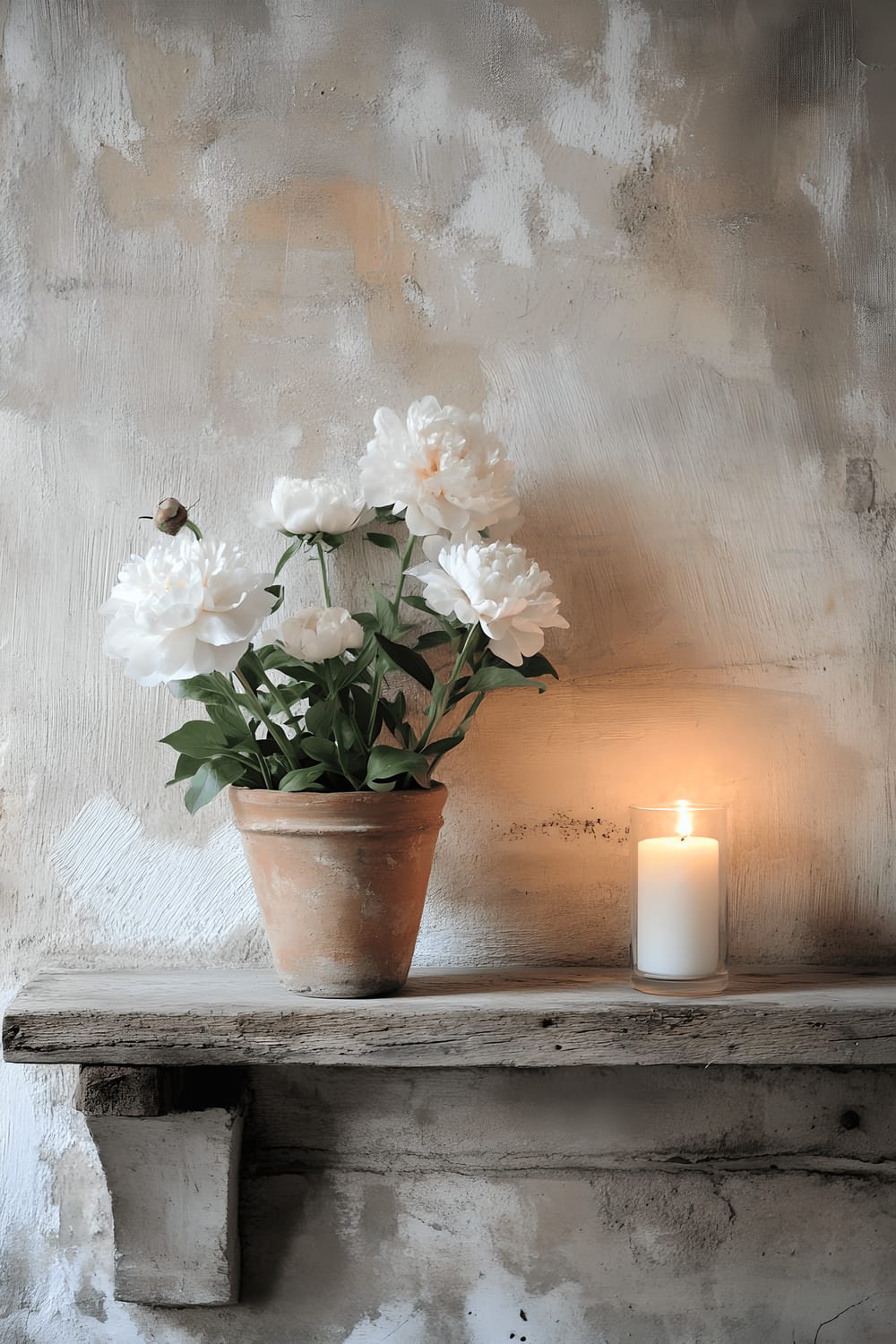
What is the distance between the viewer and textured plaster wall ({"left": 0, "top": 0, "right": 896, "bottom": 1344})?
0.87m

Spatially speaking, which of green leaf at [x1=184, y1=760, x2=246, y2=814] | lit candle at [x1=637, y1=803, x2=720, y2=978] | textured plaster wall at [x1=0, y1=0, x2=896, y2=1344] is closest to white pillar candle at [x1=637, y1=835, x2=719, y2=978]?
lit candle at [x1=637, y1=803, x2=720, y2=978]

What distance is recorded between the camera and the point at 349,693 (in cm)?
77

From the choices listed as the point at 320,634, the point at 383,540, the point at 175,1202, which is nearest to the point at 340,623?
the point at 320,634

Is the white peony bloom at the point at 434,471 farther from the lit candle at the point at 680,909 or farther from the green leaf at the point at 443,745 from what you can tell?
the lit candle at the point at 680,909

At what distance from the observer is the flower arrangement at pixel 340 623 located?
670 mm

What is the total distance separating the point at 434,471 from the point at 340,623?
127mm

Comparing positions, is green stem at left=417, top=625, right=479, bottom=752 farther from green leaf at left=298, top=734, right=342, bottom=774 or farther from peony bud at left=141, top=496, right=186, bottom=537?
peony bud at left=141, top=496, right=186, bottom=537

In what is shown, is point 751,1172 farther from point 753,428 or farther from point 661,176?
point 661,176

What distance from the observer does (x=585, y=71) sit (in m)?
0.88

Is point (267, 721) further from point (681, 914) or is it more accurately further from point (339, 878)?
point (681, 914)

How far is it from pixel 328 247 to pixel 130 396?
0.21 meters

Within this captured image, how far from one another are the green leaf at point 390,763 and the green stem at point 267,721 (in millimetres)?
59

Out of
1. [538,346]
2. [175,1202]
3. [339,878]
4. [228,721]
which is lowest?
[175,1202]

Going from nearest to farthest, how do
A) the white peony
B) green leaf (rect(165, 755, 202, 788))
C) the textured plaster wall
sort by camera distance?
the white peony
green leaf (rect(165, 755, 202, 788))
the textured plaster wall
